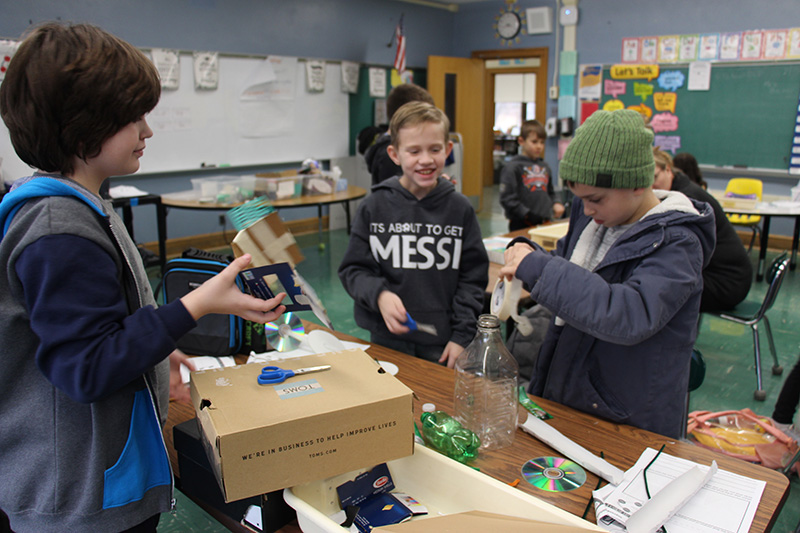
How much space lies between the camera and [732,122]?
625 cm

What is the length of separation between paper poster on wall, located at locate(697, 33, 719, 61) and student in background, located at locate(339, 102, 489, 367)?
222 inches

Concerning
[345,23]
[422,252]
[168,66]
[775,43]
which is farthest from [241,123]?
[775,43]

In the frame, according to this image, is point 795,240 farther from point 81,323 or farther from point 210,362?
point 81,323

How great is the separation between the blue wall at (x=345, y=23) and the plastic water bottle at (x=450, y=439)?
4.97 metres

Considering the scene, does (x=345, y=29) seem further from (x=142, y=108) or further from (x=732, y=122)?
(x=142, y=108)

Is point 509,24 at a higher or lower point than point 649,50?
higher

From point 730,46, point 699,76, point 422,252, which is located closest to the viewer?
point 422,252

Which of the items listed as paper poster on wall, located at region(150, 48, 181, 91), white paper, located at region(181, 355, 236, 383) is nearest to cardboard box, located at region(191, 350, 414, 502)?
white paper, located at region(181, 355, 236, 383)

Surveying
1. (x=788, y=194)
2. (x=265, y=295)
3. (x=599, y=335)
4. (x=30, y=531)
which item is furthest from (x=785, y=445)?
(x=788, y=194)

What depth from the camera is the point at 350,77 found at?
7.10m

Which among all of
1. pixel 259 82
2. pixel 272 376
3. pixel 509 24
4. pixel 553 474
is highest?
pixel 509 24

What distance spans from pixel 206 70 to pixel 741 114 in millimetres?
5396

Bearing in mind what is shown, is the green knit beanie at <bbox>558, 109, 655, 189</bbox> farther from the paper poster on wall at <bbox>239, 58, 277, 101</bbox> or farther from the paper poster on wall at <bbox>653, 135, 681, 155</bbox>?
the paper poster on wall at <bbox>653, 135, 681, 155</bbox>

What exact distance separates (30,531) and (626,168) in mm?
1226
